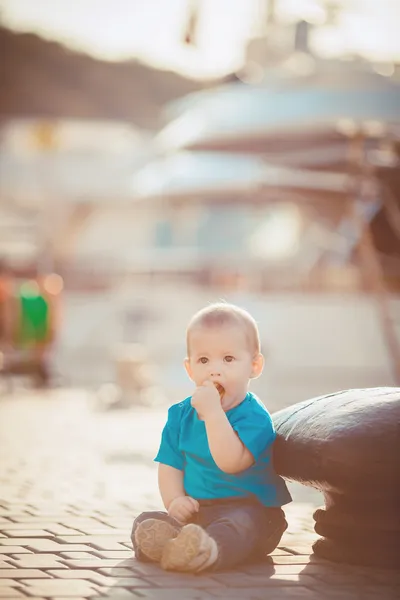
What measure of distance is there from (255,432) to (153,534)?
1.57ft

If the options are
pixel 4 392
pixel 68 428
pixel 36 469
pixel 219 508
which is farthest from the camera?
pixel 4 392

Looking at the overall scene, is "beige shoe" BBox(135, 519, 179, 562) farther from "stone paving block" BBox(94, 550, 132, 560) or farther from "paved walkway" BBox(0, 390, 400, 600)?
"stone paving block" BBox(94, 550, 132, 560)

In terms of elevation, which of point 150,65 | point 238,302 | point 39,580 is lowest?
point 39,580

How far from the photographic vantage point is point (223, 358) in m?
4.18

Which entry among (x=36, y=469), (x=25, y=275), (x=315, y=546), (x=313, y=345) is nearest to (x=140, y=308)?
(x=313, y=345)

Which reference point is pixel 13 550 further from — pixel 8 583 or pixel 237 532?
pixel 237 532

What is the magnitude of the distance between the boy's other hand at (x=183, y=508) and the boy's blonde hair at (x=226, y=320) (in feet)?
1.61

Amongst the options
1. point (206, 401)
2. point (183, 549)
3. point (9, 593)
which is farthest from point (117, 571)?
point (206, 401)

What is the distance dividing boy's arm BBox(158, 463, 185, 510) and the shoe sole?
27cm

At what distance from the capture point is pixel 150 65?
108 feet

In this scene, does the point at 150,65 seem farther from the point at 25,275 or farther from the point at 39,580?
the point at 39,580

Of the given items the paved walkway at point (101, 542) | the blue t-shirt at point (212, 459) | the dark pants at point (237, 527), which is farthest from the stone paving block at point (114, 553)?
the blue t-shirt at point (212, 459)

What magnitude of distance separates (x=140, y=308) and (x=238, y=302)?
8.66 ft

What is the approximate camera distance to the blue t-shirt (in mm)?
4145
